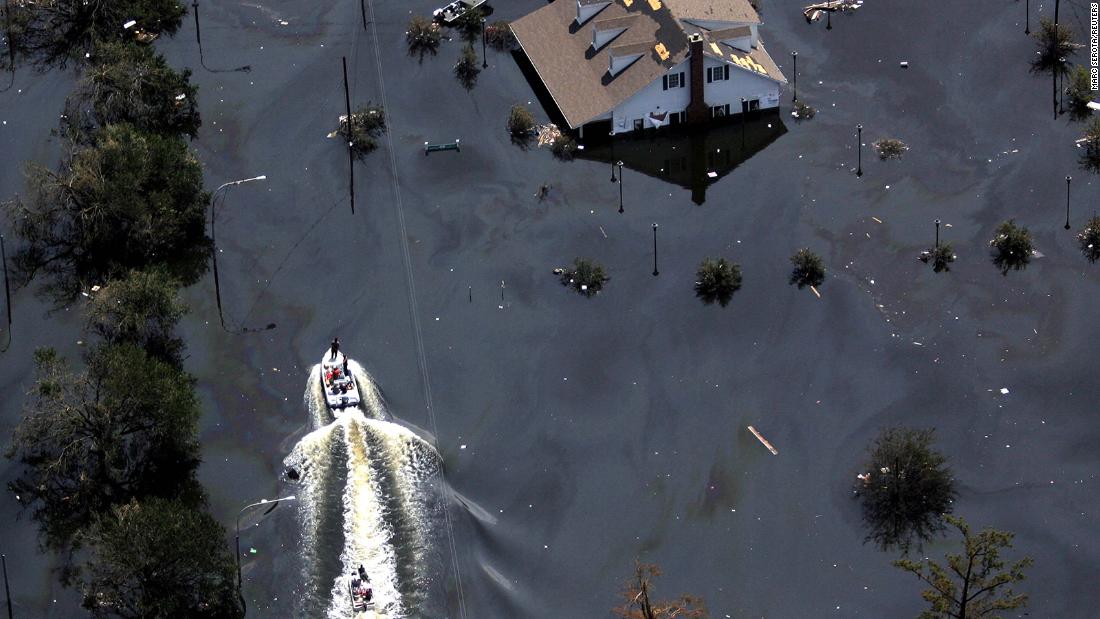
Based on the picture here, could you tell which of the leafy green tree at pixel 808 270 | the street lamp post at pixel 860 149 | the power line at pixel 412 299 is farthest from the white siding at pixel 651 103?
the leafy green tree at pixel 808 270

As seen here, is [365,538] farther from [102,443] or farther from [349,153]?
[349,153]

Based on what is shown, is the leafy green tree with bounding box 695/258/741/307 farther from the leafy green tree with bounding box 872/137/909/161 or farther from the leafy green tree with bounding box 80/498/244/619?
the leafy green tree with bounding box 80/498/244/619

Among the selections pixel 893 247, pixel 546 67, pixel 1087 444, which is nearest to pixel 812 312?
pixel 893 247

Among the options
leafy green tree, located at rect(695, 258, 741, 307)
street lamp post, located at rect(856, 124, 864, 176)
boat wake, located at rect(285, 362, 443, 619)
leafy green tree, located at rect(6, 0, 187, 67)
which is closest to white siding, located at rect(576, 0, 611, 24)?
street lamp post, located at rect(856, 124, 864, 176)

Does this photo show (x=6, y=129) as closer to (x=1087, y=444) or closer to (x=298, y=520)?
(x=298, y=520)

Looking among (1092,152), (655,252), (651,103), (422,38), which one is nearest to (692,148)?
(651,103)

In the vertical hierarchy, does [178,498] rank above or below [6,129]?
below
